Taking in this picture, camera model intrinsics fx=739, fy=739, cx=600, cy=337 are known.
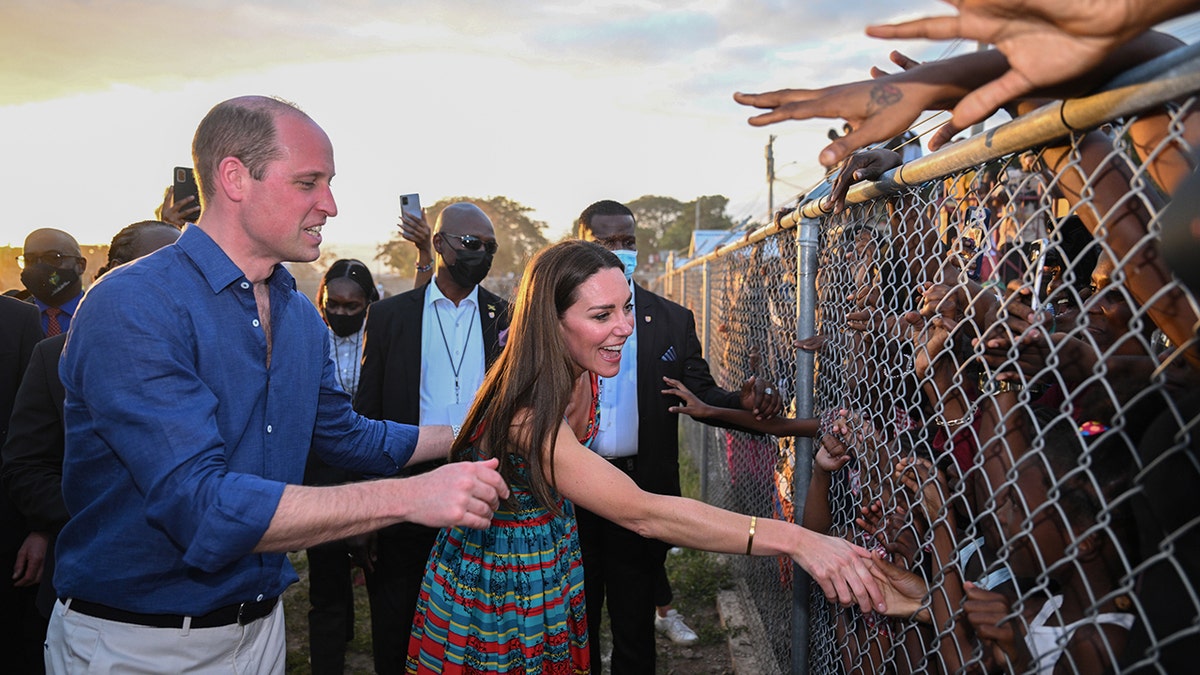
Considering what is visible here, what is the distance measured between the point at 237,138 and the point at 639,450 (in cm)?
258

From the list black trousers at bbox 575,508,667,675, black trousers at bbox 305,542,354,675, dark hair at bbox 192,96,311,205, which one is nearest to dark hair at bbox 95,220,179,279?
dark hair at bbox 192,96,311,205

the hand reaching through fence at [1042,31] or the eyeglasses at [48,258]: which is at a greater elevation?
the eyeglasses at [48,258]

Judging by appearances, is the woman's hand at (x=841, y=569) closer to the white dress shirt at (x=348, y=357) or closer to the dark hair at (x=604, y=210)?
the dark hair at (x=604, y=210)

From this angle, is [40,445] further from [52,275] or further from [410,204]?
[410,204]

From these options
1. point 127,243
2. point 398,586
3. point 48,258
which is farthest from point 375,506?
point 48,258

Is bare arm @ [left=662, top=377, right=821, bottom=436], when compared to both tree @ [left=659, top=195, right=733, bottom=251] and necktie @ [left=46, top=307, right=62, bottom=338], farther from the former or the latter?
tree @ [left=659, top=195, right=733, bottom=251]

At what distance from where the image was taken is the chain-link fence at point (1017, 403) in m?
1.13

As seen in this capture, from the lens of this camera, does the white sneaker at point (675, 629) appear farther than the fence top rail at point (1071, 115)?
Yes

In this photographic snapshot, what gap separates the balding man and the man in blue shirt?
10.5 ft

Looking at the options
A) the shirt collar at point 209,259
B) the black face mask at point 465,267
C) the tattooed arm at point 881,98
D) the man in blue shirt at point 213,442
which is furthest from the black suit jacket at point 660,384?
the tattooed arm at point 881,98

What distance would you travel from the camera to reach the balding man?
474 centimetres

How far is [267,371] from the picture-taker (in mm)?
2320

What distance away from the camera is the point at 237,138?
2205mm

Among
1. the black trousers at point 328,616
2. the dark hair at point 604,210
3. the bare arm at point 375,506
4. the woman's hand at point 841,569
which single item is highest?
the dark hair at point 604,210
